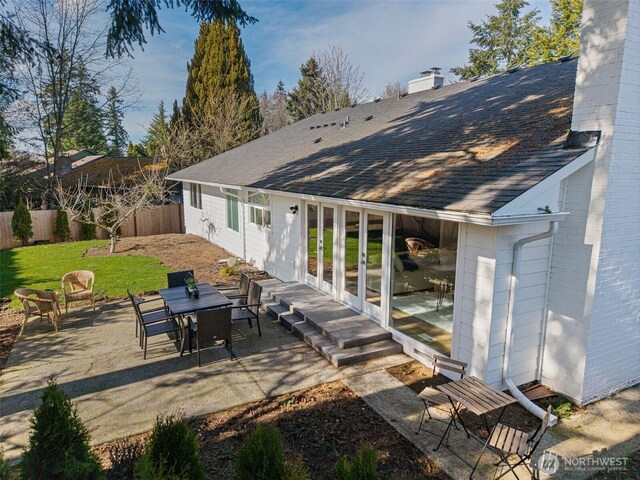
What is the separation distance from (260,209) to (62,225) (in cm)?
1192

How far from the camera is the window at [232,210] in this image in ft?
47.1

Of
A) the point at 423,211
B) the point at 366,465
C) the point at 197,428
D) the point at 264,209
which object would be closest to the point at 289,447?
the point at 197,428

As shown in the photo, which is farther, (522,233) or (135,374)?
(135,374)

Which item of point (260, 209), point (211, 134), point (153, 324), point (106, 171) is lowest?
point (153, 324)

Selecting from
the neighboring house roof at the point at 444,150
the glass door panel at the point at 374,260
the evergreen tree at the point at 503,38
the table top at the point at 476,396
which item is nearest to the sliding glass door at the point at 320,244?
the neighboring house roof at the point at 444,150

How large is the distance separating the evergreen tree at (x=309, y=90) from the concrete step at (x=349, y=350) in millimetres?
28336

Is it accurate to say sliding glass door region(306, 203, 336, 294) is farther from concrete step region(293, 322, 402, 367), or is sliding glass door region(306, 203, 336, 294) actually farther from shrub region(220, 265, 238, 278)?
shrub region(220, 265, 238, 278)

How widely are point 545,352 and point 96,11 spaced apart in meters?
24.7

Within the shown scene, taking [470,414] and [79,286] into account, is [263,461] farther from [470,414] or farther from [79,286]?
[79,286]

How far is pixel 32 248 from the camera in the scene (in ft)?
56.0

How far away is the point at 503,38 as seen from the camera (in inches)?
1255

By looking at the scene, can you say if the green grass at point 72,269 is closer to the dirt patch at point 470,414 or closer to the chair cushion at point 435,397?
the dirt patch at point 470,414

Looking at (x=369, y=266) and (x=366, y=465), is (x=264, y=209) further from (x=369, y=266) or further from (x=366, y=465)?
(x=366, y=465)

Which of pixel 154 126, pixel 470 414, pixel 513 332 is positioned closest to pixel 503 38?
pixel 154 126
